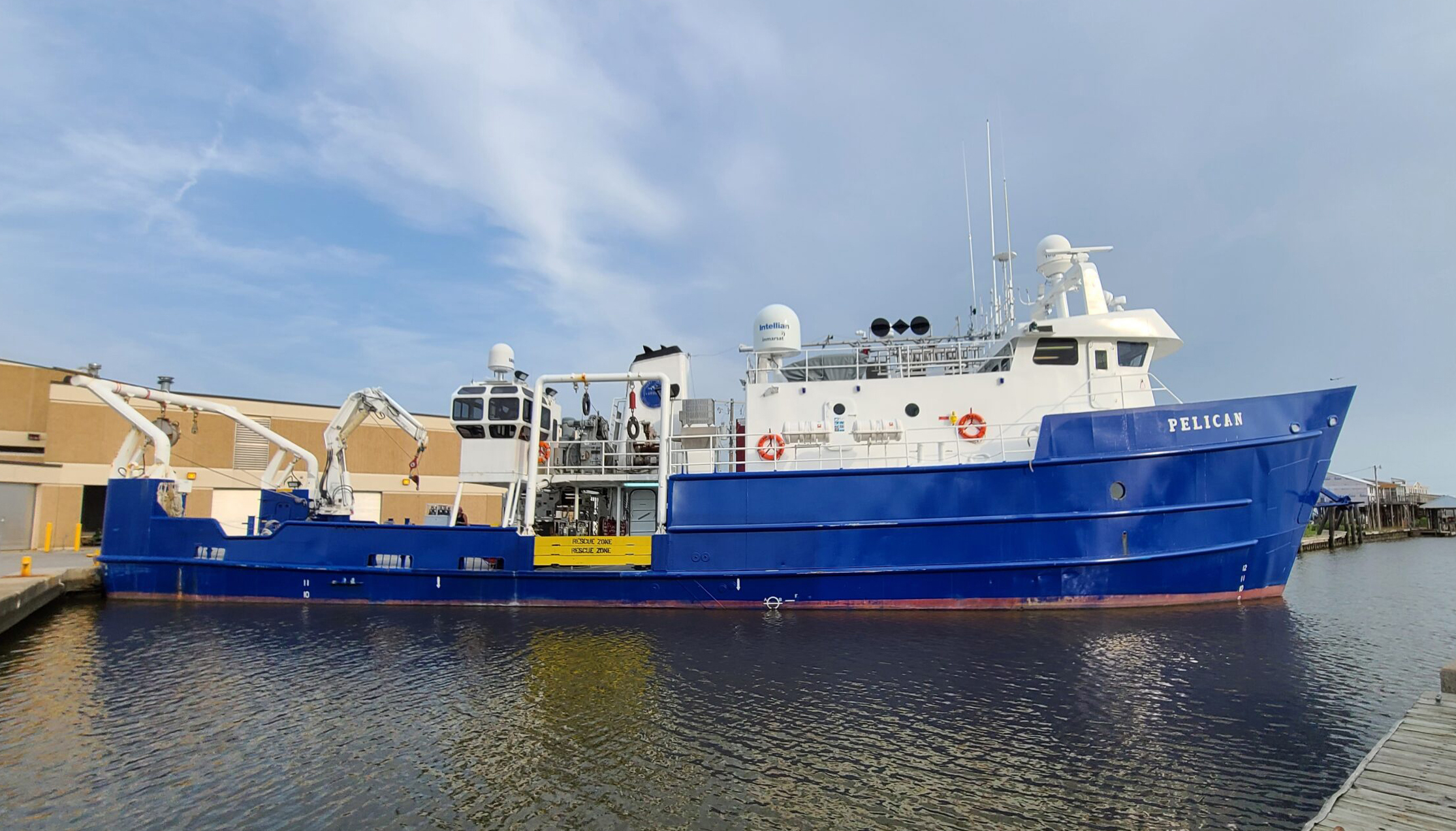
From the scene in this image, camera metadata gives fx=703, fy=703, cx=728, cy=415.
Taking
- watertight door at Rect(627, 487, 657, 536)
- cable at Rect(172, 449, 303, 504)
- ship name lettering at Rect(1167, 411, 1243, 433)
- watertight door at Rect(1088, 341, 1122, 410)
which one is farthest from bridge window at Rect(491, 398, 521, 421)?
cable at Rect(172, 449, 303, 504)

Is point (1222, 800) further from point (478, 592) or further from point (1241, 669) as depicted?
point (478, 592)

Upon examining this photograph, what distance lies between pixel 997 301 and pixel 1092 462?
427cm

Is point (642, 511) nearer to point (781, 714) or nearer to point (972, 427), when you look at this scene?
point (972, 427)

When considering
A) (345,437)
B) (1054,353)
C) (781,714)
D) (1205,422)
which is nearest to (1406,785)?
(781,714)

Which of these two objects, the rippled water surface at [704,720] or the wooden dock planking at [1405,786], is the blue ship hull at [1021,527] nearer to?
the rippled water surface at [704,720]

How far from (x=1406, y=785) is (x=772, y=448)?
8934mm

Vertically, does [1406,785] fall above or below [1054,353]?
below

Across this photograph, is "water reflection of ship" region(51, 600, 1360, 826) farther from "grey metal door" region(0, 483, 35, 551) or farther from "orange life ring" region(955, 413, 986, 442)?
"grey metal door" region(0, 483, 35, 551)

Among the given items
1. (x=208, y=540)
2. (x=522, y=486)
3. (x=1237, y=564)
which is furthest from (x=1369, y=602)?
(x=208, y=540)

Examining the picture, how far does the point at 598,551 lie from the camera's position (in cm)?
1159

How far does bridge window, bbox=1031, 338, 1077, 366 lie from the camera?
1196 cm

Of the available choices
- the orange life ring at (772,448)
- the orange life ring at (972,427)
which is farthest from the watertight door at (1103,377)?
the orange life ring at (772,448)

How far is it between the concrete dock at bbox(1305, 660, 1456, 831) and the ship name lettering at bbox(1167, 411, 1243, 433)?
20.8ft

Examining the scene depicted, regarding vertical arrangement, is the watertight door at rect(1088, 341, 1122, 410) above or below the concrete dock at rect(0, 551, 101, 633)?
above
